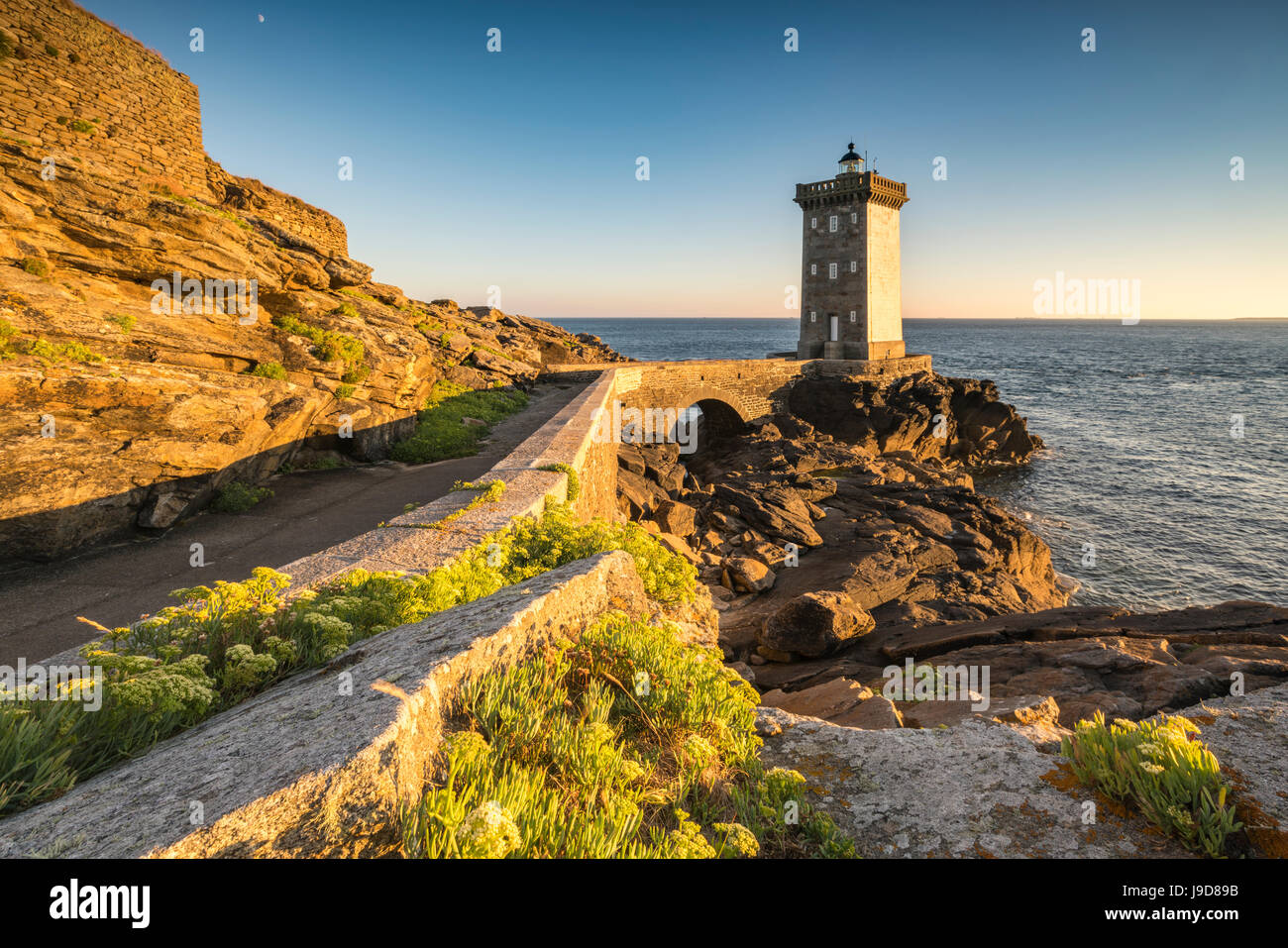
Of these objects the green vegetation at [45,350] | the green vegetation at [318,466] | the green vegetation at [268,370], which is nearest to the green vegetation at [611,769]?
the green vegetation at [45,350]

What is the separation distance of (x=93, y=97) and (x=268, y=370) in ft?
25.9


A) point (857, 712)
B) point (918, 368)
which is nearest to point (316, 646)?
point (857, 712)

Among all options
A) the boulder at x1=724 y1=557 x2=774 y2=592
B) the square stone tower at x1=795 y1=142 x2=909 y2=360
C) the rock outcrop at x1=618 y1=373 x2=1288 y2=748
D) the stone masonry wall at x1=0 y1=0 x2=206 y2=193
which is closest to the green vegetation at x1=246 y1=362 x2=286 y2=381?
the stone masonry wall at x1=0 y1=0 x2=206 y2=193

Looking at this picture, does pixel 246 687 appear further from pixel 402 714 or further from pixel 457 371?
pixel 457 371

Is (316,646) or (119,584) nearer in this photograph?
(316,646)

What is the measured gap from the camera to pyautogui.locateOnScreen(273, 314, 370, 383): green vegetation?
12016mm

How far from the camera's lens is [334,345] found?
12414 mm

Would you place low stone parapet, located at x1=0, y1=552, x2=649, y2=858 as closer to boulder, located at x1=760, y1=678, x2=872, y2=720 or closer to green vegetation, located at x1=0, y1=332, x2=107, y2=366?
boulder, located at x1=760, y1=678, x2=872, y2=720

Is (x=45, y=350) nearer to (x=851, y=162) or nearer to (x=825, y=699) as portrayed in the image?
(x=825, y=699)

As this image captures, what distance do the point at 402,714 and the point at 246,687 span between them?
1.59m

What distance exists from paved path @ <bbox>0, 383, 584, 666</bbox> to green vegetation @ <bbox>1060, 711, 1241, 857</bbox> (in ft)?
23.2

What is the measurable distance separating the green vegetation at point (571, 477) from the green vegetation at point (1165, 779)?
18.4 ft

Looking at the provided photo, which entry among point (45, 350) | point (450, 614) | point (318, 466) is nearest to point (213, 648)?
point (450, 614)
